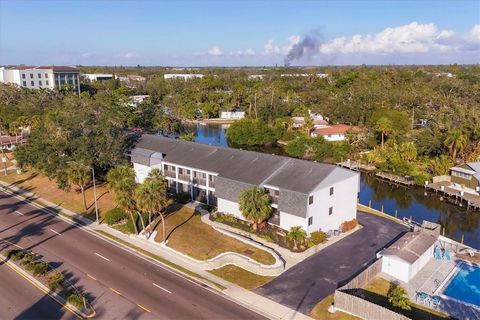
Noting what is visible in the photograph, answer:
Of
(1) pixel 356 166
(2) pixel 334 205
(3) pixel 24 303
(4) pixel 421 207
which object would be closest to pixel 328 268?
→ (2) pixel 334 205

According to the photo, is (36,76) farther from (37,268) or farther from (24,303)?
(24,303)

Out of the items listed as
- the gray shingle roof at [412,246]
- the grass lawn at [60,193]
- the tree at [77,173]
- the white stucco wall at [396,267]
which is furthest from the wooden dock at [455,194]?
the tree at [77,173]

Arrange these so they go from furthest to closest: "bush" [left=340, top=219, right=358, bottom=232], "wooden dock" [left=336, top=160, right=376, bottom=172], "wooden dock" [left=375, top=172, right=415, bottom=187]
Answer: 1. "wooden dock" [left=336, top=160, right=376, bottom=172]
2. "wooden dock" [left=375, top=172, right=415, bottom=187]
3. "bush" [left=340, top=219, right=358, bottom=232]

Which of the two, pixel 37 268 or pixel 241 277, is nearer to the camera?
pixel 241 277

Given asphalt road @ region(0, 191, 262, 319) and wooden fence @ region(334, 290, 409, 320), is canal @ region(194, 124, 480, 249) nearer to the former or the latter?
wooden fence @ region(334, 290, 409, 320)

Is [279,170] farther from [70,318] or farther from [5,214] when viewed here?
[5,214]

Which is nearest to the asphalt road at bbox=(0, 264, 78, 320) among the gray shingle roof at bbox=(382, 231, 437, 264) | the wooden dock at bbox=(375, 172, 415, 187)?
the gray shingle roof at bbox=(382, 231, 437, 264)

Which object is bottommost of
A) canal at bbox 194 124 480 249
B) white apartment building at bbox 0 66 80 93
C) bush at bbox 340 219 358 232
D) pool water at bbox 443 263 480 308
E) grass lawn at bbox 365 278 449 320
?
canal at bbox 194 124 480 249
